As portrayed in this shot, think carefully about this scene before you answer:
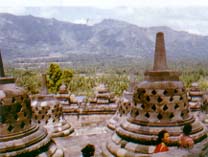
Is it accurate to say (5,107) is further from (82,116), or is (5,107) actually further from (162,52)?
(82,116)

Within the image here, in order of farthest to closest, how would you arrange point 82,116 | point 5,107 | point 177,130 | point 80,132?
1. point 82,116
2. point 80,132
3. point 177,130
4. point 5,107

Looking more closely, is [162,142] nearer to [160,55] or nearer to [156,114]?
[156,114]

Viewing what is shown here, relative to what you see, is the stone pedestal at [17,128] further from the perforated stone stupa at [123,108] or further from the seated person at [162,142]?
the perforated stone stupa at [123,108]

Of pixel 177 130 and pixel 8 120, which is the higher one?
pixel 8 120

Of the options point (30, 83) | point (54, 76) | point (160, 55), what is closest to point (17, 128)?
point (160, 55)

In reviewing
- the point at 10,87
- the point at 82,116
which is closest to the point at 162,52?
the point at 10,87

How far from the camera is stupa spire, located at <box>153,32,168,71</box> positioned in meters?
9.63

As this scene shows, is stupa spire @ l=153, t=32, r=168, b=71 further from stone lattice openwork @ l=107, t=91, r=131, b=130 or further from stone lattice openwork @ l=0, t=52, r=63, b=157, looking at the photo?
stone lattice openwork @ l=107, t=91, r=131, b=130

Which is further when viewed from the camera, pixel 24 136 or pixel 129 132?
pixel 129 132

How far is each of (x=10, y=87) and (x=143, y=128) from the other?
3.88 meters

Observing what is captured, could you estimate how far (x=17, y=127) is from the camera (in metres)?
8.61

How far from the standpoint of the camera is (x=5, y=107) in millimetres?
8461

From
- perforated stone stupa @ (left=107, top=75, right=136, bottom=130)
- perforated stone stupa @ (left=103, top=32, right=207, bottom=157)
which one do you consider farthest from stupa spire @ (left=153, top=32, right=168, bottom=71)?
perforated stone stupa @ (left=107, top=75, right=136, bottom=130)

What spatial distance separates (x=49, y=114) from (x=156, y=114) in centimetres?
784
